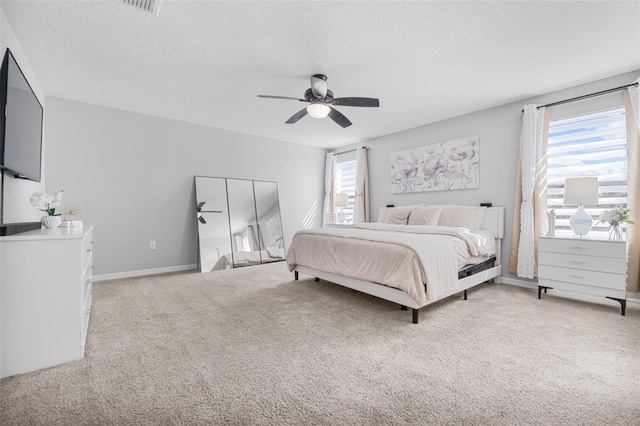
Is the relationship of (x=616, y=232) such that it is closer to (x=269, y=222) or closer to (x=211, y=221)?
(x=269, y=222)

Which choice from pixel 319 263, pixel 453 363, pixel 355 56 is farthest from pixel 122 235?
pixel 453 363

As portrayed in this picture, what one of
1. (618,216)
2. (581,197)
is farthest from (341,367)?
(618,216)

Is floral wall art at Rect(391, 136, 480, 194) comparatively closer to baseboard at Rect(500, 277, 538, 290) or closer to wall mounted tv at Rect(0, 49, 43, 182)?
baseboard at Rect(500, 277, 538, 290)

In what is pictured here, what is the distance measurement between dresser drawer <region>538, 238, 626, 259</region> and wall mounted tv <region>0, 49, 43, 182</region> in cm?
471

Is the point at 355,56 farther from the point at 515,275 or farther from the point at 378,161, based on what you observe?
the point at 515,275

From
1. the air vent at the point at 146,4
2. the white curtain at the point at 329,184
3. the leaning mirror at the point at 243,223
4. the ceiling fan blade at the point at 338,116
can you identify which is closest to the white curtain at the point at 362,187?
the white curtain at the point at 329,184

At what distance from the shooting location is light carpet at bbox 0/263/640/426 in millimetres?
1323

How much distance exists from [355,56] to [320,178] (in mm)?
3897

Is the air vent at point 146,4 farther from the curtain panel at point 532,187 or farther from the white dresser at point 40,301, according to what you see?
the curtain panel at point 532,187

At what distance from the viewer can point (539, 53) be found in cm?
255

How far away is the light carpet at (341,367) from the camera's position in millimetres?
1323

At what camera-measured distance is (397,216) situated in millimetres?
4285

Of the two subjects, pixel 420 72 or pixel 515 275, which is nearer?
pixel 420 72

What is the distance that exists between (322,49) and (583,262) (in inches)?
128
